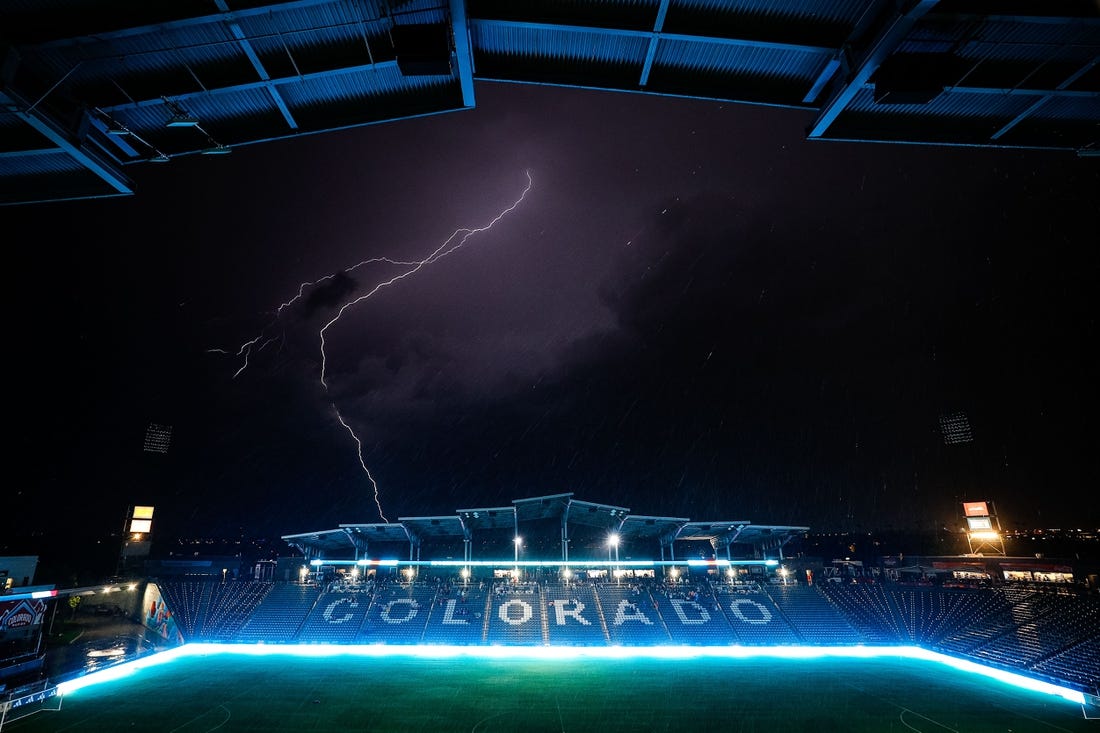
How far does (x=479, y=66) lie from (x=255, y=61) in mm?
3010

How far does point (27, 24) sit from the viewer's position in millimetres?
6043

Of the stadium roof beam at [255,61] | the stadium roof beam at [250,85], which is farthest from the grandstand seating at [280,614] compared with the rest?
the stadium roof beam at [255,61]

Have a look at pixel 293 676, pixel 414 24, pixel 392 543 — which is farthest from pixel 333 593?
pixel 414 24

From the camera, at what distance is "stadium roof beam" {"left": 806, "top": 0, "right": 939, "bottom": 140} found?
553 cm

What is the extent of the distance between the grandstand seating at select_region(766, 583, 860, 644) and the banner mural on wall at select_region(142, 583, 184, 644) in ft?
149

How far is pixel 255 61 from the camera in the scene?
6.78 metres

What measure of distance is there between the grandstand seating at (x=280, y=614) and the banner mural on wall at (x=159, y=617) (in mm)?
4099

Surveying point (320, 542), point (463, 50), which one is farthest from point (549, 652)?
point (463, 50)

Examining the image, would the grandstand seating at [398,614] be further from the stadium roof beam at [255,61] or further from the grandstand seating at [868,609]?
the stadium roof beam at [255,61]

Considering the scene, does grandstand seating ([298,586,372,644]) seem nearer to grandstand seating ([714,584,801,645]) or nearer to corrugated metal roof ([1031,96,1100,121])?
grandstand seating ([714,584,801,645])

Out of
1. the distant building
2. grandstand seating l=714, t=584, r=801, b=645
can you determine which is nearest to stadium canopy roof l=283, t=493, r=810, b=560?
grandstand seating l=714, t=584, r=801, b=645

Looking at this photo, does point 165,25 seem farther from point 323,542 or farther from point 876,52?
point 323,542

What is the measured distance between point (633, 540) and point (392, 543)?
24828 mm

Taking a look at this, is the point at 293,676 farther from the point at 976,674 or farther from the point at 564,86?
the point at 976,674
